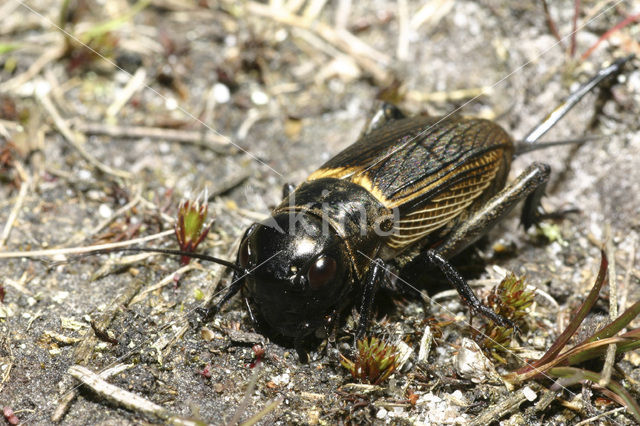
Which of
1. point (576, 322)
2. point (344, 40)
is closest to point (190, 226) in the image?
point (576, 322)

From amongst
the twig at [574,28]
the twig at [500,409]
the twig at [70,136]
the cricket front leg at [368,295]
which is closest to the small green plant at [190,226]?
A: the twig at [70,136]

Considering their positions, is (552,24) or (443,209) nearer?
(443,209)

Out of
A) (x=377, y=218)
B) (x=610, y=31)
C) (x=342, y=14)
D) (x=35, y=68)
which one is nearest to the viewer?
(x=377, y=218)

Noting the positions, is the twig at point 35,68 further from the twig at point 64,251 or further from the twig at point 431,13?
the twig at point 431,13

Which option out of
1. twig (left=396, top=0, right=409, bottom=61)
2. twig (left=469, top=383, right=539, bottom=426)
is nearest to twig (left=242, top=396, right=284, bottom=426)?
twig (left=469, top=383, right=539, bottom=426)

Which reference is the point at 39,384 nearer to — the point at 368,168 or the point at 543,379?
the point at 368,168

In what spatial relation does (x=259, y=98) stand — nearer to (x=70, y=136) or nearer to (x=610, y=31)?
(x=70, y=136)

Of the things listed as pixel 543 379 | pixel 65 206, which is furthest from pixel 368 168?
pixel 65 206
